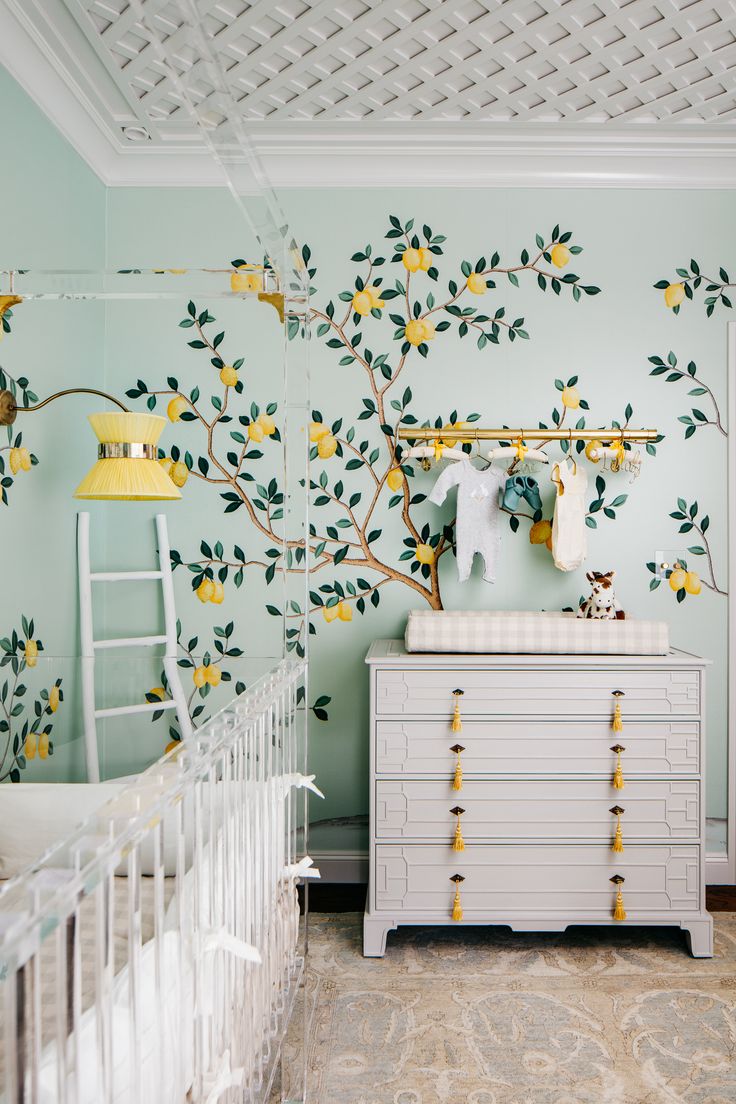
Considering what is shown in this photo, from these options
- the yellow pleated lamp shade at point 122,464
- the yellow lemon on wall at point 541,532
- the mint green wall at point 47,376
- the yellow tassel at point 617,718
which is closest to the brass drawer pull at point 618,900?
the yellow tassel at point 617,718

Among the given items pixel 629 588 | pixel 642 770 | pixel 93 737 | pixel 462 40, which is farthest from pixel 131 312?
pixel 642 770

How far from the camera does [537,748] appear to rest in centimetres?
251

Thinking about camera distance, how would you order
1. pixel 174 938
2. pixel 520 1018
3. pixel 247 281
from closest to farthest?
pixel 174 938, pixel 247 281, pixel 520 1018

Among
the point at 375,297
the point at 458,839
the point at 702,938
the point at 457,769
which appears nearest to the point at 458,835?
the point at 458,839

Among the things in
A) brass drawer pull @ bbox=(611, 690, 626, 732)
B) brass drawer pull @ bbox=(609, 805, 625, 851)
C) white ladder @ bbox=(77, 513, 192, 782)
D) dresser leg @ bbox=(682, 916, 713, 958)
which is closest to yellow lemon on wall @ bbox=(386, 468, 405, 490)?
white ladder @ bbox=(77, 513, 192, 782)

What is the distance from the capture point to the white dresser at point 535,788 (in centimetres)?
250

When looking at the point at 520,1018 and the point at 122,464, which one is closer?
the point at 520,1018

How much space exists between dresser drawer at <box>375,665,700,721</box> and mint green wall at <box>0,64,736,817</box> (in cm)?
51

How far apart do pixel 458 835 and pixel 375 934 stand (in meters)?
0.39

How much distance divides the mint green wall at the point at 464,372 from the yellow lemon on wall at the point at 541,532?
6 cm

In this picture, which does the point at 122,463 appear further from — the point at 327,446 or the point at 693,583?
the point at 693,583

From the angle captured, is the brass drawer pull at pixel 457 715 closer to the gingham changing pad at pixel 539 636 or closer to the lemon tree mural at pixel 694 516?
the gingham changing pad at pixel 539 636

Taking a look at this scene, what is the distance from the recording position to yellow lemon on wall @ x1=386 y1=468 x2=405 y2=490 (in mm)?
2986

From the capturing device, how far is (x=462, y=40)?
7.58 feet
